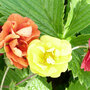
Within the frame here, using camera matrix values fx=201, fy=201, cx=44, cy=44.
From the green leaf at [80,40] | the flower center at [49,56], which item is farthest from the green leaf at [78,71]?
the flower center at [49,56]

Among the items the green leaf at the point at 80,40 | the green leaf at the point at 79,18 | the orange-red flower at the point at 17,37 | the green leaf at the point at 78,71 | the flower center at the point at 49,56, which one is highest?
the orange-red flower at the point at 17,37

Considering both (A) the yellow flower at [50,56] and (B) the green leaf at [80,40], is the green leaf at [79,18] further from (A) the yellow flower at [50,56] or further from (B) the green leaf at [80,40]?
(A) the yellow flower at [50,56]

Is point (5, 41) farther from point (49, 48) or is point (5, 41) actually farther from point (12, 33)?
point (49, 48)

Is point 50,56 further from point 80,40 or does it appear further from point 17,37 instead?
point 80,40

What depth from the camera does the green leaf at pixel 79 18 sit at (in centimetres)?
114

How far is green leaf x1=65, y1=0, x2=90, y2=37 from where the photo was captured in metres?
1.14

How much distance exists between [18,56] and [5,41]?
3.0 inches

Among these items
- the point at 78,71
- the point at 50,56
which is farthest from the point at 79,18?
the point at 50,56

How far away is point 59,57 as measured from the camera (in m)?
0.78

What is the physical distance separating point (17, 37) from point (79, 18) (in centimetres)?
52

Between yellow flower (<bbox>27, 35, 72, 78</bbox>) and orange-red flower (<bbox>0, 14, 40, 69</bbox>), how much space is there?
0.12 feet

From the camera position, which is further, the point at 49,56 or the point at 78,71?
the point at 78,71

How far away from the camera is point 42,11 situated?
3.79 feet

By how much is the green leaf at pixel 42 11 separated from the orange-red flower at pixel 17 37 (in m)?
0.32
